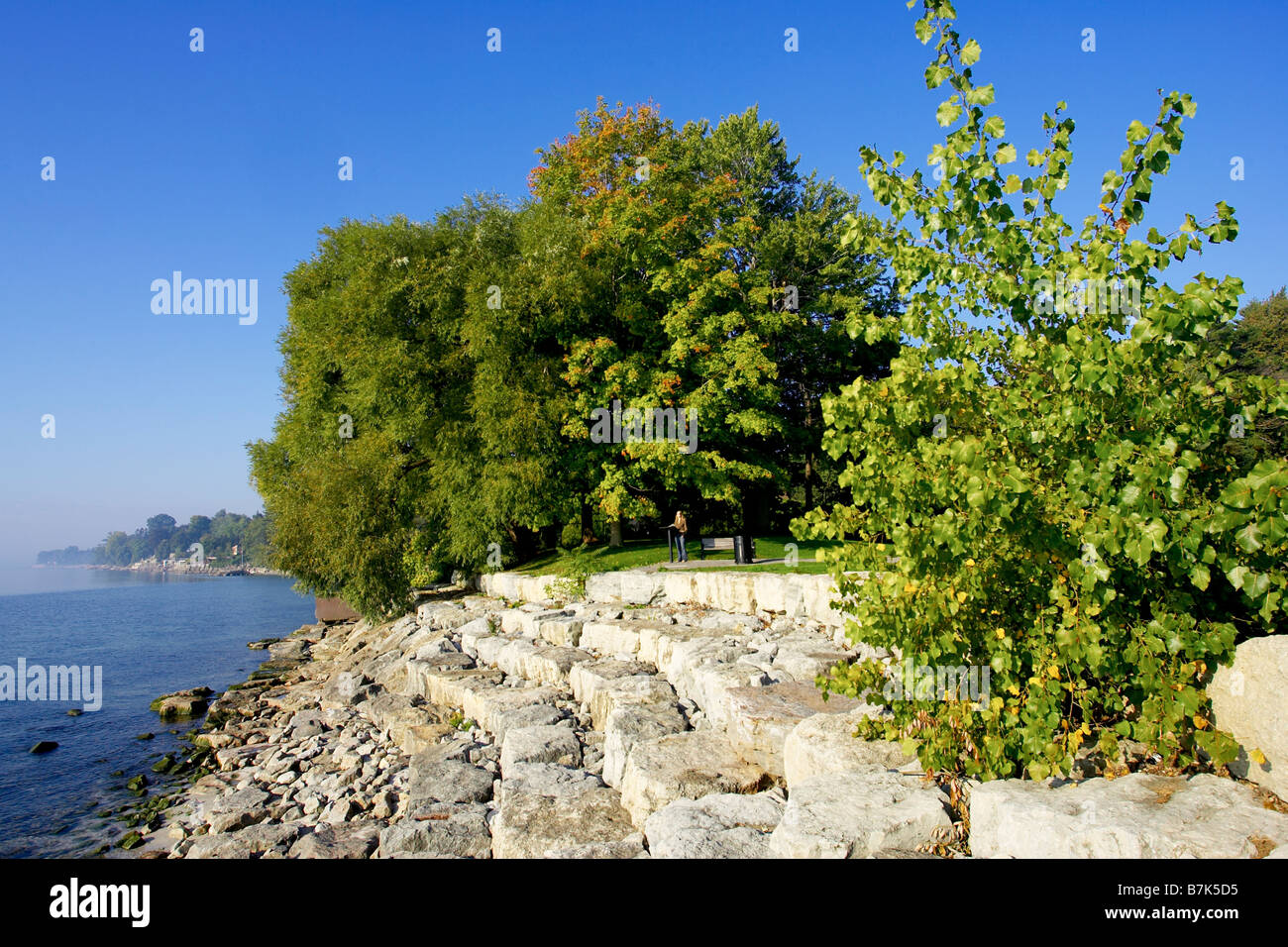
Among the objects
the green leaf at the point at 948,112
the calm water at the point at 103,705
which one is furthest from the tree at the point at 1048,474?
the calm water at the point at 103,705

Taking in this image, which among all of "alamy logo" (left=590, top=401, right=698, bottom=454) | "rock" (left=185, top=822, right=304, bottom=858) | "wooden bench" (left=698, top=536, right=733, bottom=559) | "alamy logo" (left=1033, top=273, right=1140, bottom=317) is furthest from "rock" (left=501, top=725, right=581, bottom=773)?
"alamy logo" (left=590, top=401, right=698, bottom=454)

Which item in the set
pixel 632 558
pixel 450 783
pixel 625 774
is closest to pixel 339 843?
pixel 450 783

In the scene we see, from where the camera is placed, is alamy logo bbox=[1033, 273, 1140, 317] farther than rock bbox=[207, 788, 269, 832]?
No

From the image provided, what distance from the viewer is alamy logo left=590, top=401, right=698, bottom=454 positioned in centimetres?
2178

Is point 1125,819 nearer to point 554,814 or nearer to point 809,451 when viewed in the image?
point 554,814

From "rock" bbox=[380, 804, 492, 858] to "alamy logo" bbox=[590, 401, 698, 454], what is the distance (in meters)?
14.2

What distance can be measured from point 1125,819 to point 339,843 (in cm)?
835

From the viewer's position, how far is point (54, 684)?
87.3 feet

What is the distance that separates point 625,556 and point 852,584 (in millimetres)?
16464

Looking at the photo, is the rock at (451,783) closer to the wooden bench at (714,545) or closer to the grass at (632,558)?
the grass at (632,558)

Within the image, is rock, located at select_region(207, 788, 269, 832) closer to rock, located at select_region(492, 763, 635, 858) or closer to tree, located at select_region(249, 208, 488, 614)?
rock, located at select_region(492, 763, 635, 858)
